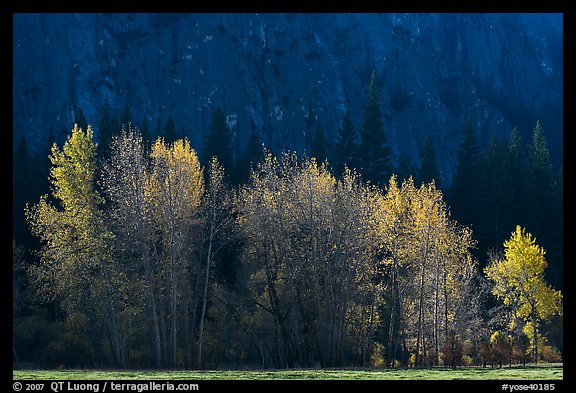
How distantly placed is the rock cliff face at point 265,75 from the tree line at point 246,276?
2524 inches

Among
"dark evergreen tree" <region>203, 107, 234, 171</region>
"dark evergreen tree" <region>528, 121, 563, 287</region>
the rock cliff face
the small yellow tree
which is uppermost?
the rock cliff face

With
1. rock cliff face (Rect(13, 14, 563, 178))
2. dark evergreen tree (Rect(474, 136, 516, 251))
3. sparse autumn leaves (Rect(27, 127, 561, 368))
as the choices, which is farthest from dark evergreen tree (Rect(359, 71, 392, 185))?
rock cliff face (Rect(13, 14, 563, 178))

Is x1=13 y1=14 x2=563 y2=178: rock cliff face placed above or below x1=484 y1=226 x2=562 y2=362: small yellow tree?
above

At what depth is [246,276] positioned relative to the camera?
184 ft

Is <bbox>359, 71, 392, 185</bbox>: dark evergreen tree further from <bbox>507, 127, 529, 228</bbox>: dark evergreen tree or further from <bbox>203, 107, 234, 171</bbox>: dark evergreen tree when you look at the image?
<bbox>203, 107, 234, 171</bbox>: dark evergreen tree

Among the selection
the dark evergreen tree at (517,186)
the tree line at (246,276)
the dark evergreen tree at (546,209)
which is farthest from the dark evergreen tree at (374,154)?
the tree line at (246,276)

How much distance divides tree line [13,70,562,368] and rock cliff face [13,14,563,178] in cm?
6410

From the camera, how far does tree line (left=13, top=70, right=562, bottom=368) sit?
50406 mm

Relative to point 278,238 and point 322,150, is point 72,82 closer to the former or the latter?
point 322,150

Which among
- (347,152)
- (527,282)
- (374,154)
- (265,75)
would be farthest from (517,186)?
(265,75)

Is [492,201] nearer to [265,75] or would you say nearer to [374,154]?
[374,154]

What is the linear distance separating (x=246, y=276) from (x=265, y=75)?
7752 centimetres

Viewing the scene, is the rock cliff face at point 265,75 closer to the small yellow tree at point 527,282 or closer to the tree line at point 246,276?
the tree line at point 246,276
